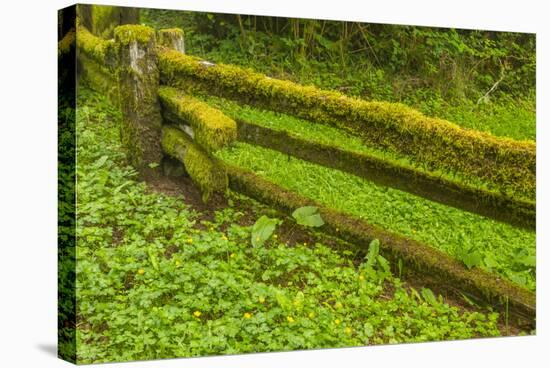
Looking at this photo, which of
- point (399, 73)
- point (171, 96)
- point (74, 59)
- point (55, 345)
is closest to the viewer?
point (74, 59)

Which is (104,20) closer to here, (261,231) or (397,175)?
(261,231)

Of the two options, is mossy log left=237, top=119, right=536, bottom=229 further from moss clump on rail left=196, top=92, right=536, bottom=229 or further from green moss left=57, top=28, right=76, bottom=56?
green moss left=57, top=28, right=76, bottom=56

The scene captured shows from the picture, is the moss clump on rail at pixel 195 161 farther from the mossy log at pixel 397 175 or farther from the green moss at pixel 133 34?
the green moss at pixel 133 34

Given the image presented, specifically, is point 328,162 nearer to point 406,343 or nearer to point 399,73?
point 399,73

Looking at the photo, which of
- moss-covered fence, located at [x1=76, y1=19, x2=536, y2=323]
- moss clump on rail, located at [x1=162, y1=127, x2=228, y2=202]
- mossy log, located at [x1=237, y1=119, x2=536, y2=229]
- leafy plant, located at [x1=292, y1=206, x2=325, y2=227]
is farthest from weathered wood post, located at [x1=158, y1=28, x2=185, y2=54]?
leafy plant, located at [x1=292, y1=206, x2=325, y2=227]

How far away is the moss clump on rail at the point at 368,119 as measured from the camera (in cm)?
580

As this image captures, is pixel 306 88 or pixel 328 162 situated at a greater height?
pixel 306 88

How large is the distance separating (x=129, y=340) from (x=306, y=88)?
2306 millimetres

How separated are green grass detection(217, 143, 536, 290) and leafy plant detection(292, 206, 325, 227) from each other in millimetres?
133

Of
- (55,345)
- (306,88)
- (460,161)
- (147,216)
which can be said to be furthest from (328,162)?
(55,345)

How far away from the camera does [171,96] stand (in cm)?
589

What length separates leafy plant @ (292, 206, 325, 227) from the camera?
6.16 metres

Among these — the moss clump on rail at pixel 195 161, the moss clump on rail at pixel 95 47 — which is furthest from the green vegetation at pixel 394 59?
the moss clump on rail at pixel 195 161

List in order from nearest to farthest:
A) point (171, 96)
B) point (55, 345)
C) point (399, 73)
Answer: point (55, 345) → point (171, 96) → point (399, 73)
